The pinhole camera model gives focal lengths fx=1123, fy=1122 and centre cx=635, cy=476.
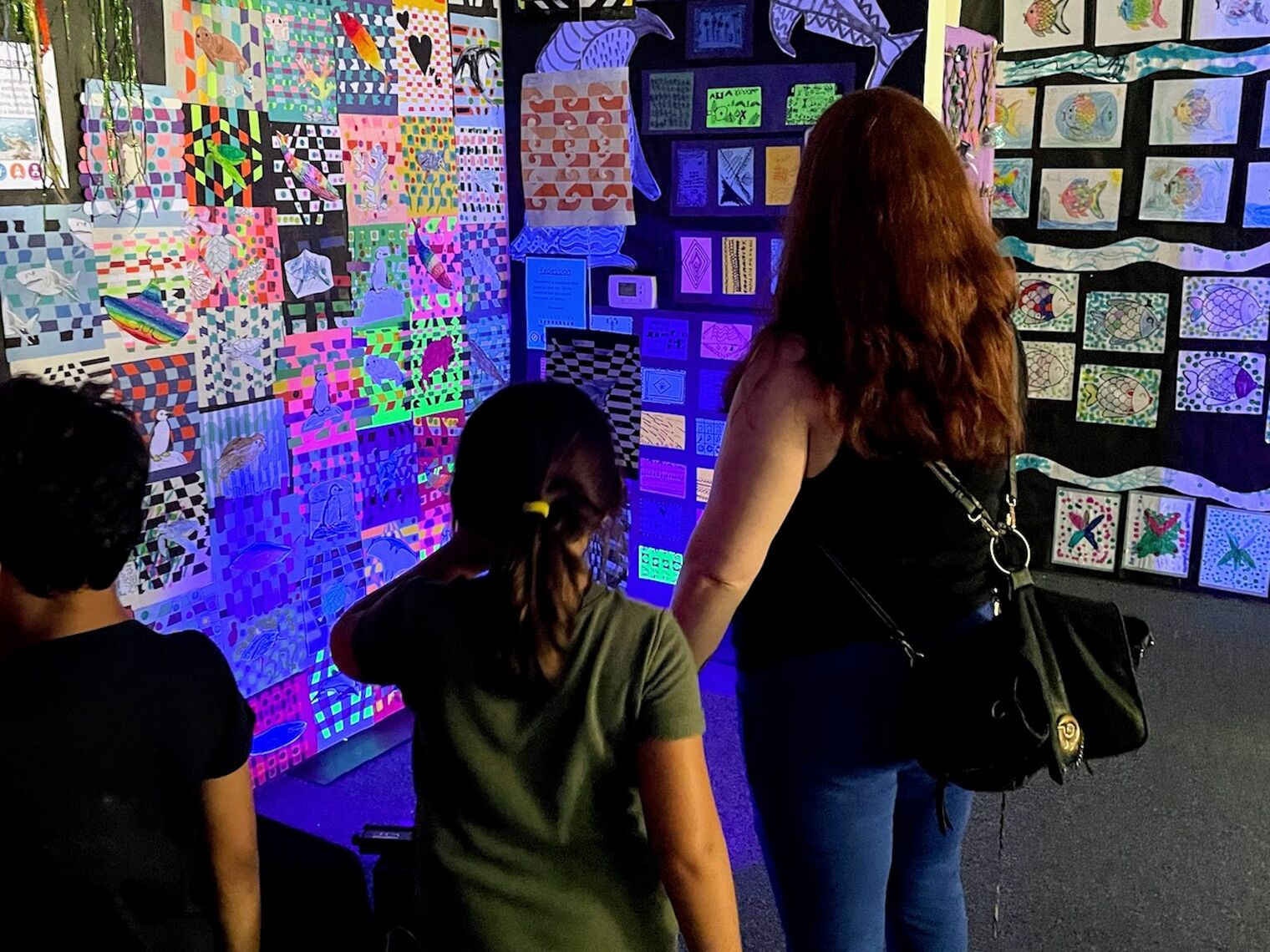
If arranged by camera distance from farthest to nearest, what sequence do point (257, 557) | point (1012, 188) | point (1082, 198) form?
point (1012, 188) < point (1082, 198) < point (257, 557)

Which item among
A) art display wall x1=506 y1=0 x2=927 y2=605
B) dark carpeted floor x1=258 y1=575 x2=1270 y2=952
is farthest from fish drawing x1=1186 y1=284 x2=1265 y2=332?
art display wall x1=506 y1=0 x2=927 y2=605

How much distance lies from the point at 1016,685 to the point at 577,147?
2.11m

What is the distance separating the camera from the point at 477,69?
2949 millimetres

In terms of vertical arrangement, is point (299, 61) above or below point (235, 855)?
above

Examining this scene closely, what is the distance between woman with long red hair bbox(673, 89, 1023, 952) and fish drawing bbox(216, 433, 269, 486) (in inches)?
54.7

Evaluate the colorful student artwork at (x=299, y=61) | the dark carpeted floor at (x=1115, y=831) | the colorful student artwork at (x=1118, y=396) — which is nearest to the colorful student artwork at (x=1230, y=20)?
the colorful student artwork at (x=1118, y=396)

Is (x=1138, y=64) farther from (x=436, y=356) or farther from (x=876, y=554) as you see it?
(x=876, y=554)

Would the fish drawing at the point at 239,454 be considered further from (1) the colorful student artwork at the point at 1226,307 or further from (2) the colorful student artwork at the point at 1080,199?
(1) the colorful student artwork at the point at 1226,307

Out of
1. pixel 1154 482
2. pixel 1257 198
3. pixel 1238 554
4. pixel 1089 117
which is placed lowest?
pixel 1238 554

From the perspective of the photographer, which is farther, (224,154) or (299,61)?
(299,61)

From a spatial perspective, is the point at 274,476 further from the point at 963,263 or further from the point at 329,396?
the point at 963,263

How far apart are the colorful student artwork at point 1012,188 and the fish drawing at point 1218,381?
85 centimetres

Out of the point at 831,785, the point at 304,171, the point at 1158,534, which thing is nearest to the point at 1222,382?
the point at 1158,534

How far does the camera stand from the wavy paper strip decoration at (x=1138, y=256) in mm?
3924
